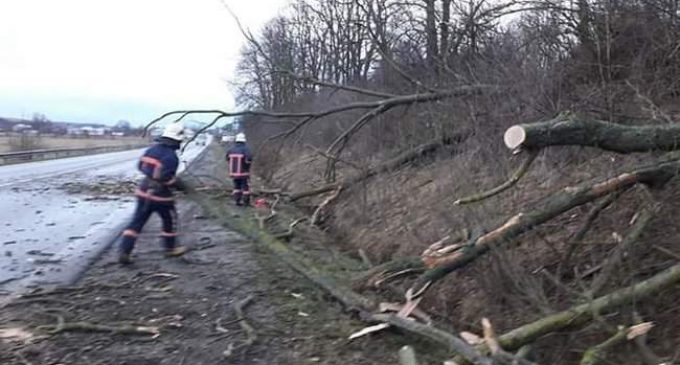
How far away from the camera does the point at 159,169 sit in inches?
308

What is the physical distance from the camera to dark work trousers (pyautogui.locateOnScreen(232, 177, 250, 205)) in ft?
45.1

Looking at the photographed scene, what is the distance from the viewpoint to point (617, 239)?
5359mm

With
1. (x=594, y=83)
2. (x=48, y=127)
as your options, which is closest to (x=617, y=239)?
(x=594, y=83)

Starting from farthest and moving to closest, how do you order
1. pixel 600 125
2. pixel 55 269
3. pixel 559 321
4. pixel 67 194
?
pixel 67 194 → pixel 55 269 → pixel 600 125 → pixel 559 321

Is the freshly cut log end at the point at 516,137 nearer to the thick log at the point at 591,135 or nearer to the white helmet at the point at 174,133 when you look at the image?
the thick log at the point at 591,135

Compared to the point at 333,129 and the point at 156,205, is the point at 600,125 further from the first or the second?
the point at 333,129

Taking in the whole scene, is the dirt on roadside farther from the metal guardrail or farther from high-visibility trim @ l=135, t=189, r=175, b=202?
the metal guardrail

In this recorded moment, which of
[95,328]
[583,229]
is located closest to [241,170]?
[95,328]

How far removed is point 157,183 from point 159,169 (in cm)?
24

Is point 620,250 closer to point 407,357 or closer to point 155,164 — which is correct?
point 407,357

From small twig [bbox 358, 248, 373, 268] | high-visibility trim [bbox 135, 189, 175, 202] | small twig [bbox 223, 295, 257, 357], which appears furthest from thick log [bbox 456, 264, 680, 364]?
high-visibility trim [bbox 135, 189, 175, 202]

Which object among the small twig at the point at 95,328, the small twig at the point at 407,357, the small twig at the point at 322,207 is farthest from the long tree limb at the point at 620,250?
the small twig at the point at 322,207

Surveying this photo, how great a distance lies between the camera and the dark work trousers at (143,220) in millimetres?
7984

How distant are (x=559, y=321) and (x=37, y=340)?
3.76m
